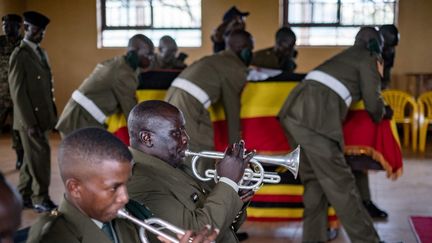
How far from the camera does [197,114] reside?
148 inches

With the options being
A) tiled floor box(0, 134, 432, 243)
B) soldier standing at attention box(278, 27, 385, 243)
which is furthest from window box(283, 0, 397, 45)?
soldier standing at attention box(278, 27, 385, 243)

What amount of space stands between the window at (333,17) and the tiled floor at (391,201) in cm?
221

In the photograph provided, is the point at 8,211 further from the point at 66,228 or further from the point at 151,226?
the point at 151,226

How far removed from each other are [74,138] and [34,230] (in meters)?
0.24

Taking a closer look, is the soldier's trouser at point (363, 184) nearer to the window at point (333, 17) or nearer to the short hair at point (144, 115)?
the short hair at point (144, 115)

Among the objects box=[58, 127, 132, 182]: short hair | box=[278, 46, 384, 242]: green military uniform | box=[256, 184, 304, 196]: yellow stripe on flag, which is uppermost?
box=[58, 127, 132, 182]: short hair

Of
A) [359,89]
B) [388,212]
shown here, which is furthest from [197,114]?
[388,212]

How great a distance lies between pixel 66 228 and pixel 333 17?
7.64 meters

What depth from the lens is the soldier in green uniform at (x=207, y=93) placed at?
12.4 feet

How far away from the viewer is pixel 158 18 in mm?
9070

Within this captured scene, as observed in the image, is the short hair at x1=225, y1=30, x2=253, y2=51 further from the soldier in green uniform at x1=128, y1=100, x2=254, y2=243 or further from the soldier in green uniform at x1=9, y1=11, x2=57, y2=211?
the soldier in green uniform at x1=128, y1=100, x2=254, y2=243

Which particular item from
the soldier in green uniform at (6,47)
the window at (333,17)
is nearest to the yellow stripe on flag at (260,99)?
the soldier in green uniform at (6,47)

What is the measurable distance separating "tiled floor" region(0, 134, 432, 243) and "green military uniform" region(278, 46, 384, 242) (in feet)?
1.27

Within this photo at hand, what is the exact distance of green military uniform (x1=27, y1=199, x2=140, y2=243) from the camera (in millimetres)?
1410
